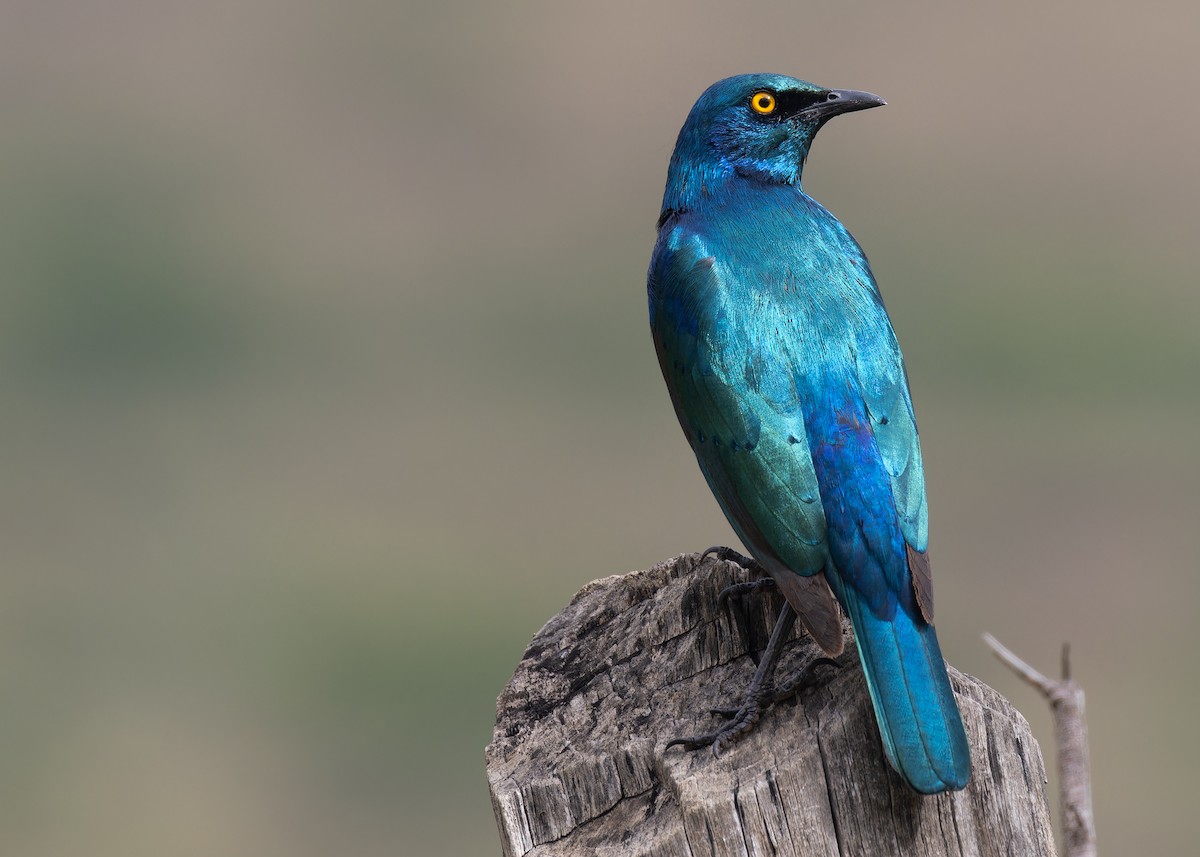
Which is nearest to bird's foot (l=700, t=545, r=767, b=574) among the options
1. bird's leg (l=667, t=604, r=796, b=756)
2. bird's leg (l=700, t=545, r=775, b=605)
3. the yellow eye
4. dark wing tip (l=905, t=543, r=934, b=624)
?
bird's leg (l=700, t=545, r=775, b=605)

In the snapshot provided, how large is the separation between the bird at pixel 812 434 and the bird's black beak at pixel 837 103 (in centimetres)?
49

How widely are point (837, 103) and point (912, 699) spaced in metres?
2.76

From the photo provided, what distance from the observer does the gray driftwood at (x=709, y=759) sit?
9.87ft

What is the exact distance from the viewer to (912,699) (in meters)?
3.21

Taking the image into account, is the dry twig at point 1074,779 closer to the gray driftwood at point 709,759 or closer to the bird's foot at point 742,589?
the gray driftwood at point 709,759

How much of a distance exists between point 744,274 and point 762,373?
1.52ft

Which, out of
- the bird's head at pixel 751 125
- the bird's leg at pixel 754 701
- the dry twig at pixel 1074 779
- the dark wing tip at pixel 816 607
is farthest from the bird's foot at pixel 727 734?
the bird's head at pixel 751 125

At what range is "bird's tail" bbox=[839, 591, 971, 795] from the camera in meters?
3.01

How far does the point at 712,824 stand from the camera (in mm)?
2977

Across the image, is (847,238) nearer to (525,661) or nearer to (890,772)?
(525,661)

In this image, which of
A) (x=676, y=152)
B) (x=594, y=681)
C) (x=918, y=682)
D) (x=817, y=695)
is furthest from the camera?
(x=676, y=152)

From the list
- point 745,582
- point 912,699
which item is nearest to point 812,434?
point 745,582

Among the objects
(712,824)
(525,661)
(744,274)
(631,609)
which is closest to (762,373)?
(744,274)

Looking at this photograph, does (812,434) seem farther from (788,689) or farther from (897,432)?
(788,689)
